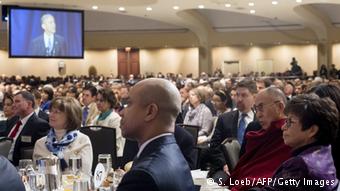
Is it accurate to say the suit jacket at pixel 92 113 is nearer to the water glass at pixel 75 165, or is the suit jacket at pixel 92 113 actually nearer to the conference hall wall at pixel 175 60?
the water glass at pixel 75 165

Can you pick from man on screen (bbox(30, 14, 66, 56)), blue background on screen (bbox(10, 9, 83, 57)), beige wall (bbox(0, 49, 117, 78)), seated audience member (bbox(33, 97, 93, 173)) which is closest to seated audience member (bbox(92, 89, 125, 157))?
seated audience member (bbox(33, 97, 93, 173))

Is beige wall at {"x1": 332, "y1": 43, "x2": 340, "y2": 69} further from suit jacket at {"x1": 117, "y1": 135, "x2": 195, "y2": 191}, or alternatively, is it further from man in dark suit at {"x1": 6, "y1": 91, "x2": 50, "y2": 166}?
suit jacket at {"x1": 117, "y1": 135, "x2": 195, "y2": 191}

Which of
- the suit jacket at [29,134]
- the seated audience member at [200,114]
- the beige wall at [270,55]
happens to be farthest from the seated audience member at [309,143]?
the beige wall at [270,55]

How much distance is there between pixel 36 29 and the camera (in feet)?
55.3

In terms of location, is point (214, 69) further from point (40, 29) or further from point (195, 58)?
point (40, 29)

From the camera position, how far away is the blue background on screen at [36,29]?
16.5m

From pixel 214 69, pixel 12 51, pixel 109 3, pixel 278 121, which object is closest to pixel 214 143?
pixel 278 121

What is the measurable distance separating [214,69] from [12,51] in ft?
47.1

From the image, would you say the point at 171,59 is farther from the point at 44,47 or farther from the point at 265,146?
the point at 265,146

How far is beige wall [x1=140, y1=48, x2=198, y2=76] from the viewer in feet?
96.3

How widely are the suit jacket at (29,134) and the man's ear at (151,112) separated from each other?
3.64 m

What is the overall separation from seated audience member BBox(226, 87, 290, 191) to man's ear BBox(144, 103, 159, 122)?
5.91 ft

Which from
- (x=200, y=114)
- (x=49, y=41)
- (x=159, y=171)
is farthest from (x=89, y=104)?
(x=49, y=41)

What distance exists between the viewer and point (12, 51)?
646 inches
